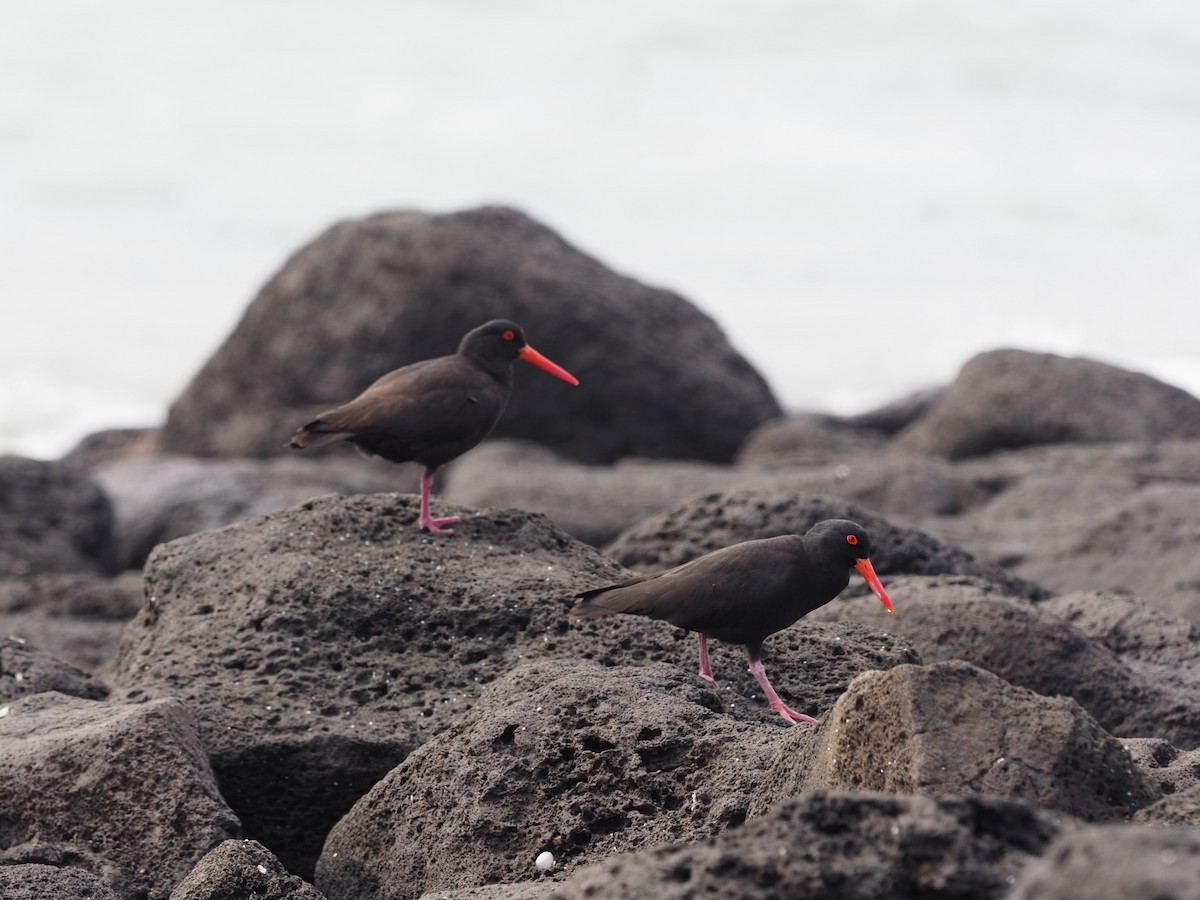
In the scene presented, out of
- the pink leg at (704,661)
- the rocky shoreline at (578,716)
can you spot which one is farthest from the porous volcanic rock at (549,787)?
the pink leg at (704,661)

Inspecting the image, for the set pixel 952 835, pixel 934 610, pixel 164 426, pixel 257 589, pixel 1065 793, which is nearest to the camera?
pixel 952 835

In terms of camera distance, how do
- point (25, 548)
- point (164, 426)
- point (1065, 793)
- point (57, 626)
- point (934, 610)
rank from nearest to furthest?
1. point (1065, 793)
2. point (934, 610)
3. point (57, 626)
4. point (25, 548)
5. point (164, 426)

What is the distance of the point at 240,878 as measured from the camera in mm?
4895

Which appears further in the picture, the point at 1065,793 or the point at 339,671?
the point at 339,671

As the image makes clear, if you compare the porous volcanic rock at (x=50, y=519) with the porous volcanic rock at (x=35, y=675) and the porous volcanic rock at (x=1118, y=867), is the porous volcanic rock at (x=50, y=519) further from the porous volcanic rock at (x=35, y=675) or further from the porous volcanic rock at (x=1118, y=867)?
the porous volcanic rock at (x=1118, y=867)

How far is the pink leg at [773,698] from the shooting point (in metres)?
6.01

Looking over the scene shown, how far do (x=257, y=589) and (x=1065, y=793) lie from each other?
3.85 m

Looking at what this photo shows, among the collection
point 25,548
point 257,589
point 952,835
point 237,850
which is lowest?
point 25,548

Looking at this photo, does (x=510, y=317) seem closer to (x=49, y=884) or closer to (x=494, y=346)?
(x=494, y=346)

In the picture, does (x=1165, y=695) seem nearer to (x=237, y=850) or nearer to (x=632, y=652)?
(x=632, y=652)

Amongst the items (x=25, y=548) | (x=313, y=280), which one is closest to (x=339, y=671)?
(x=25, y=548)

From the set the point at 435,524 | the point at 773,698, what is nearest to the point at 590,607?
the point at 773,698

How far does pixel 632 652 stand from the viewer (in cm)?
645

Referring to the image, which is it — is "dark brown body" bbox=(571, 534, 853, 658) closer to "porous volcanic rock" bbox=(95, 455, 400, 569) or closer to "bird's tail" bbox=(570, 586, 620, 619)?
"bird's tail" bbox=(570, 586, 620, 619)
